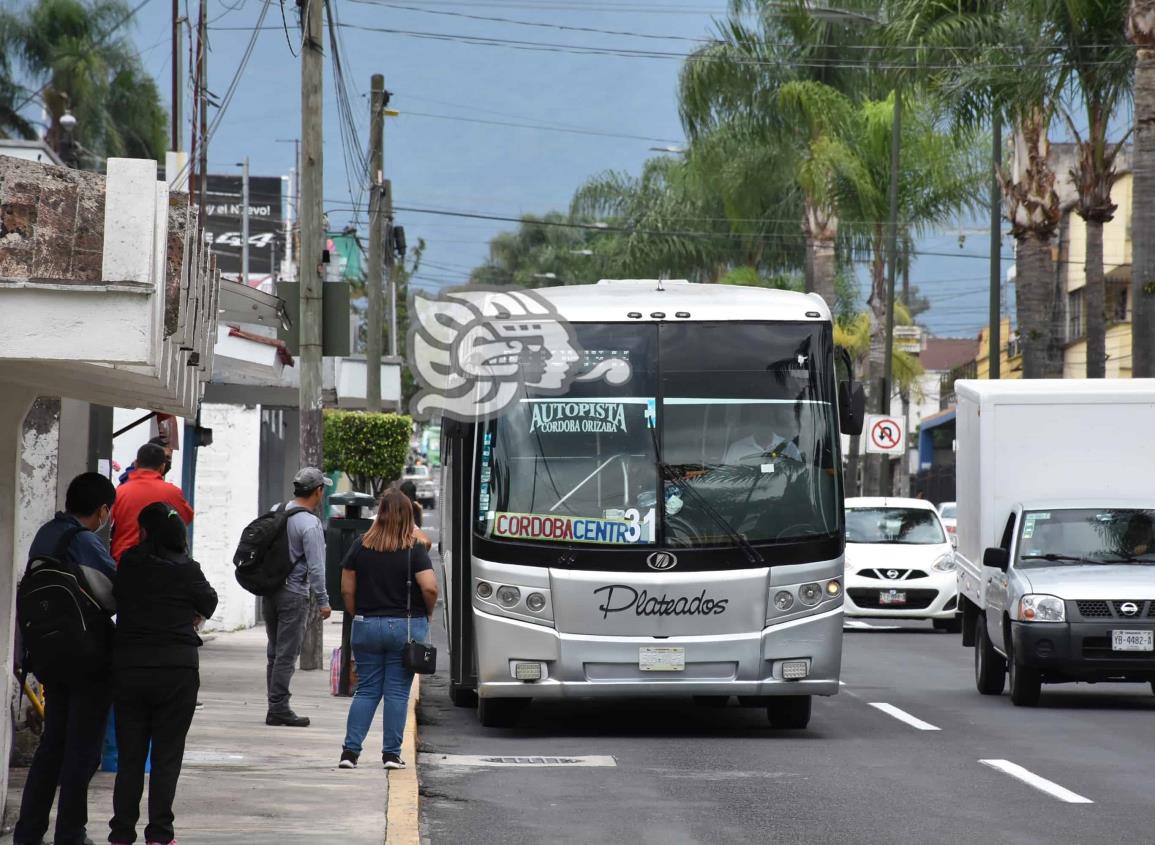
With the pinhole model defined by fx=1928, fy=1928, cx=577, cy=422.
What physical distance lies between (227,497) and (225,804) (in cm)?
1474

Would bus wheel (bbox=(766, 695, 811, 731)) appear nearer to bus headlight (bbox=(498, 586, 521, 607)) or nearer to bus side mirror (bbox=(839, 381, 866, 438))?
bus side mirror (bbox=(839, 381, 866, 438))

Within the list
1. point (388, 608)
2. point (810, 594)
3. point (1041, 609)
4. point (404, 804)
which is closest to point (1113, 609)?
point (1041, 609)

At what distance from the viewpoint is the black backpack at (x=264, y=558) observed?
1412 cm

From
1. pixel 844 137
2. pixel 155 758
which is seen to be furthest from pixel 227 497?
pixel 844 137

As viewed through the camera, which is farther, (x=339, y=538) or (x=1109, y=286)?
(x=1109, y=286)

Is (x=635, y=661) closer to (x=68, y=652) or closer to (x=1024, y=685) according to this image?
(x=1024, y=685)

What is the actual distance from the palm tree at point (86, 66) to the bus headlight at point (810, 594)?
60394 mm

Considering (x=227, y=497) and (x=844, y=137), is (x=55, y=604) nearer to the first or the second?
(x=227, y=497)

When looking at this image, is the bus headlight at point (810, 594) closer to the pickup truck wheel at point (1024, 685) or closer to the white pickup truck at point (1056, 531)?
the white pickup truck at point (1056, 531)

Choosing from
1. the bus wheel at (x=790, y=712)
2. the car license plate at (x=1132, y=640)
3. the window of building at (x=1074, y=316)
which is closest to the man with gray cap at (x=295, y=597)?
the bus wheel at (x=790, y=712)

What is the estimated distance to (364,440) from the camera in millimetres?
35188

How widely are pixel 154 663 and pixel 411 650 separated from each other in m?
3.36

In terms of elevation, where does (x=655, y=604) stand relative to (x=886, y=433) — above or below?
below

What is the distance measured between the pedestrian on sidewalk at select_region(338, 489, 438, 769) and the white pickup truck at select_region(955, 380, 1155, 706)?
6154 millimetres
